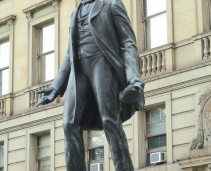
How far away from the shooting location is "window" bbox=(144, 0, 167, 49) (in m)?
26.9

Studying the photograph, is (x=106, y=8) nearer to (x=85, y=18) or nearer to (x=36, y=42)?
(x=85, y=18)

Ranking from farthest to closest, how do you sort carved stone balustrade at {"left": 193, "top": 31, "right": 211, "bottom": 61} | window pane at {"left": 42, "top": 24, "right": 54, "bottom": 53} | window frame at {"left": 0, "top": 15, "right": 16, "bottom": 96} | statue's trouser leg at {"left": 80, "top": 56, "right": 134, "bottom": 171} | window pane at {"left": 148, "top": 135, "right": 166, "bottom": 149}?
window frame at {"left": 0, "top": 15, "right": 16, "bottom": 96} → window pane at {"left": 42, "top": 24, "right": 54, "bottom": 53} → window pane at {"left": 148, "top": 135, "right": 166, "bottom": 149} → carved stone balustrade at {"left": 193, "top": 31, "right": 211, "bottom": 61} → statue's trouser leg at {"left": 80, "top": 56, "right": 134, "bottom": 171}

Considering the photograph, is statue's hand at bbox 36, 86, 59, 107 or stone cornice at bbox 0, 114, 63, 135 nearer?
statue's hand at bbox 36, 86, 59, 107

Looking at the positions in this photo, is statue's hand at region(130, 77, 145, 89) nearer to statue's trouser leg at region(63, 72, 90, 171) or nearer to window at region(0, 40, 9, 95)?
statue's trouser leg at region(63, 72, 90, 171)

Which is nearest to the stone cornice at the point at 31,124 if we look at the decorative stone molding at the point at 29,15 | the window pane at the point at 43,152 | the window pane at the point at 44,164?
the window pane at the point at 43,152

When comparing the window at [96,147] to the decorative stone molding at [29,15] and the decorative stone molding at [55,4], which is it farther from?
the decorative stone molding at [29,15]

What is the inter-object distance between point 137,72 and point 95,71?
0.47 metres

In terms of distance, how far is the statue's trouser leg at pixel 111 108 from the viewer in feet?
29.9

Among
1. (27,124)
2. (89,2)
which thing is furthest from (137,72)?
(27,124)

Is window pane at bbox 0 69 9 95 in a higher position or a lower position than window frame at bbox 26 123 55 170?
higher

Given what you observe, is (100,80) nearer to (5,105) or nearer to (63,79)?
(63,79)

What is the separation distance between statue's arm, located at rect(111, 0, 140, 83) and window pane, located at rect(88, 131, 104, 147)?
19.1m

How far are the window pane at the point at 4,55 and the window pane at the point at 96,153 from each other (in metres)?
6.51

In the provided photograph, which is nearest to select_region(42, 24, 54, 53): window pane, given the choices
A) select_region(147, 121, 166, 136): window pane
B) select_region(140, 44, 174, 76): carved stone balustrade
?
select_region(140, 44, 174, 76): carved stone balustrade
